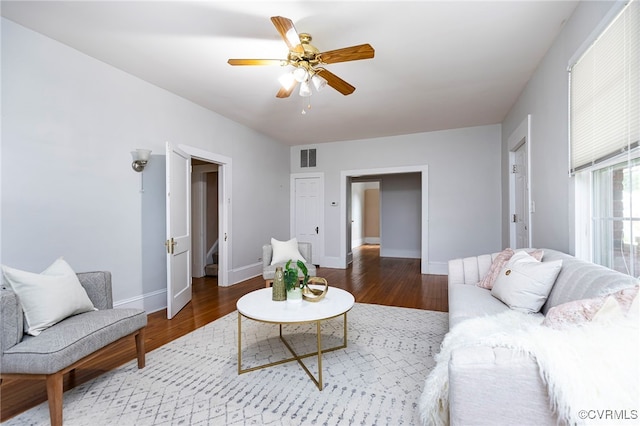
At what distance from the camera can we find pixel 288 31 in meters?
1.93

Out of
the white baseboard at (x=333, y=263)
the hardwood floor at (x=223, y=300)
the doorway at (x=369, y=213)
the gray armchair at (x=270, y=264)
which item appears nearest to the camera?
the hardwood floor at (x=223, y=300)

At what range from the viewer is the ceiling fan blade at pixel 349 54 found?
6.56ft

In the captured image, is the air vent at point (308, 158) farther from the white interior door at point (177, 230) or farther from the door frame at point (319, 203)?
the white interior door at point (177, 230)

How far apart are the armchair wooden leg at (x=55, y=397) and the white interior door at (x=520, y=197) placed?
453 centimetres

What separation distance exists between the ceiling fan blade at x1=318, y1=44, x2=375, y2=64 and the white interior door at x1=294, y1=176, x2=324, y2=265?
13.5ft

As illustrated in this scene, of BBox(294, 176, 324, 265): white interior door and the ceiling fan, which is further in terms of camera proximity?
BBox(294, 176, 324, 265): white interior door

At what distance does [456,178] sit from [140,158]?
4975 millimetres

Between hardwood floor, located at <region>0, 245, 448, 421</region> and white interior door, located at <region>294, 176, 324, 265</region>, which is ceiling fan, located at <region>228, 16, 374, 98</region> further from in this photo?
white interior door, located at <region>294, 176, 324, 265</region>

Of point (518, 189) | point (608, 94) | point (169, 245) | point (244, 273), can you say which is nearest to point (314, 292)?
point (169, 245)

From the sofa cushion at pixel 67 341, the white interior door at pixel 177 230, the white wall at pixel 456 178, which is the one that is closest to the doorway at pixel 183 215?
the white interior door at pixel 177 230

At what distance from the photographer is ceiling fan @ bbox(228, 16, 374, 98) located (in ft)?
6.46

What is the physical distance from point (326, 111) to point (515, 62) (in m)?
2.33

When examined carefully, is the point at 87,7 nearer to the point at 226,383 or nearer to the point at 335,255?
the point at 226,383

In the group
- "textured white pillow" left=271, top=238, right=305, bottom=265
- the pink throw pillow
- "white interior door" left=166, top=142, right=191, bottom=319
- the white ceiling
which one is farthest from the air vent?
the pink throw pillow
